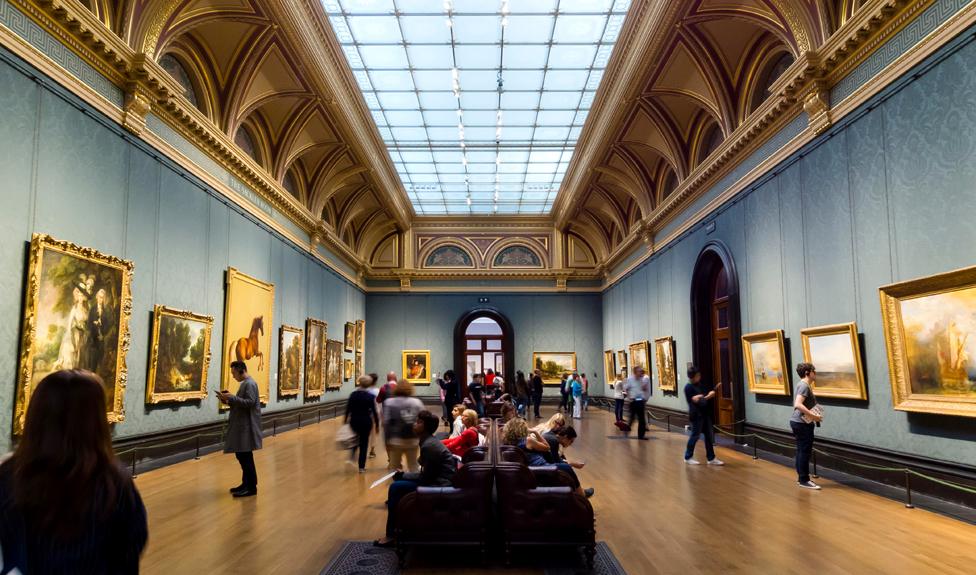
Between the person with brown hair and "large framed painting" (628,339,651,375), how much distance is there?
19598 mm

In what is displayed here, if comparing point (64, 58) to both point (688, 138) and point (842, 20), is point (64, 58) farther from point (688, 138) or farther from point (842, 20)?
point (688, 138)

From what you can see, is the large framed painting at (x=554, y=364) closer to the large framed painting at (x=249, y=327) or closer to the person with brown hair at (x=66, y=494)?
the large framed painting at (x=249, y=327)

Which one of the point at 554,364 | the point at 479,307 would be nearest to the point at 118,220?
the point at 479,307

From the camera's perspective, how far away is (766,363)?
12.2 metres

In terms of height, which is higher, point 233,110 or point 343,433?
point 233,110

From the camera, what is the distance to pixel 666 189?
64.8 feet

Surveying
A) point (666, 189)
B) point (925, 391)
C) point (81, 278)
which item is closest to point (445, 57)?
point (666, 189)

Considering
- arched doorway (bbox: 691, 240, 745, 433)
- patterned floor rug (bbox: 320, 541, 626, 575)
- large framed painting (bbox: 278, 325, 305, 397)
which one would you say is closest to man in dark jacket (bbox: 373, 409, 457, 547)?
patterned floor rug (bbox: 320, 541, 626, 575)

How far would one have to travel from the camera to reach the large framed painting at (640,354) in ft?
68.6

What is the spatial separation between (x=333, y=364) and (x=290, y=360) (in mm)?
5116

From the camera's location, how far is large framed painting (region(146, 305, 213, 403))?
35.4 feet

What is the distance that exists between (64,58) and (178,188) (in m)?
3.51

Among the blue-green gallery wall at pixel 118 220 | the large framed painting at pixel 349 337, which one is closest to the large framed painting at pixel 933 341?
the blue-green gallery wall at pixel 118 220

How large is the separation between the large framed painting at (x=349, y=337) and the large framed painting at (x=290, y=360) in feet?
18.0
